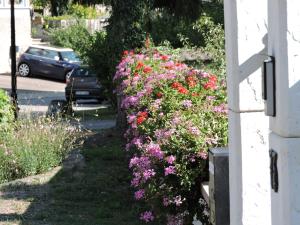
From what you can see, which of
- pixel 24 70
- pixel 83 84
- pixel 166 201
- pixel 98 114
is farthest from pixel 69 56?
pixel 166 201

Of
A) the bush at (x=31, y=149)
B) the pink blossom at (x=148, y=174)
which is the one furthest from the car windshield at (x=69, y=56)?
the pink blossom at (x=148, y=174)

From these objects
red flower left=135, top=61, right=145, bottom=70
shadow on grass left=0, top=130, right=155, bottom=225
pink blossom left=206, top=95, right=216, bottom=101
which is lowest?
shadow on grass left=0, top=130, right=155, bottom=225

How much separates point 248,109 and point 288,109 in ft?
4.47

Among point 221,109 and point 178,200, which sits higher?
point 221,109

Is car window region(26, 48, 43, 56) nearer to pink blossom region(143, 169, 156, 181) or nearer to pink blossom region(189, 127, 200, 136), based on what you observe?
pink blossom region(143, 169, 156, 181)

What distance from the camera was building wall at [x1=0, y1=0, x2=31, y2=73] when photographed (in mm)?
39688

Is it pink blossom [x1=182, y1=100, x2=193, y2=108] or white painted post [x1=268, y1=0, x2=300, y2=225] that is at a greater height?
white painted post [x1=268, y1=0, x2=300, y2=225]

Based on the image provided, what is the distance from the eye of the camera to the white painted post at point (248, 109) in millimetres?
3889

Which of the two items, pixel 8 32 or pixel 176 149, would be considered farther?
pixel 8 32

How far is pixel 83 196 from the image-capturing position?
A: 9.13 meters

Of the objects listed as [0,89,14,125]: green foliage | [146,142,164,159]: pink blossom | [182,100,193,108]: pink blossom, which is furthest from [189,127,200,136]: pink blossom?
[0,89,14,125]: green foliage

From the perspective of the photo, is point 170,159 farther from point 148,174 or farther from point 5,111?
point 5,111

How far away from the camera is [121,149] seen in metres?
12.9

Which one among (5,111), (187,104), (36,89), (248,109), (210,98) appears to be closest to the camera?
(248,109)
